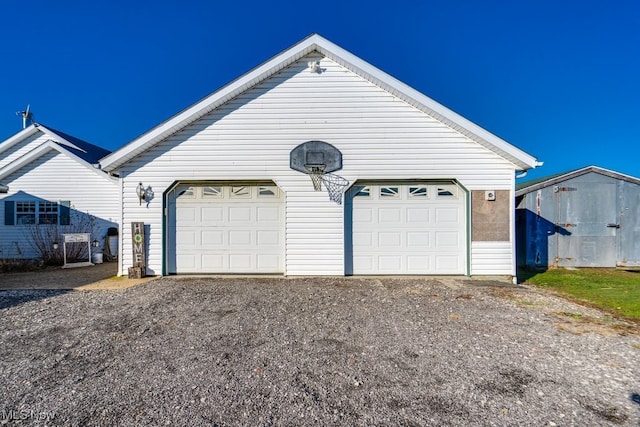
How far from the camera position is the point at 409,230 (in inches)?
299

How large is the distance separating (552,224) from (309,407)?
1024 cm

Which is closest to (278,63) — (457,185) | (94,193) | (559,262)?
(457,185)

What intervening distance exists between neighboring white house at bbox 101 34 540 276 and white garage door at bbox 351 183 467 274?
25mm

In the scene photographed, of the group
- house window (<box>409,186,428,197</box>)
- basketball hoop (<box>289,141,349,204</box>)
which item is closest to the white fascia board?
basketball hoop (<box>289,141,349,204</box>)

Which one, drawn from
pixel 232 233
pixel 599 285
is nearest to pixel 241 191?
pixel 232 233

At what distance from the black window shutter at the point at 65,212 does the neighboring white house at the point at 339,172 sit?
6148mm

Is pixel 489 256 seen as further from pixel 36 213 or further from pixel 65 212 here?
pixel 36 213

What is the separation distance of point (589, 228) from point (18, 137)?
77.3 feet

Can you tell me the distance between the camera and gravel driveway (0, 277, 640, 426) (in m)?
2.39

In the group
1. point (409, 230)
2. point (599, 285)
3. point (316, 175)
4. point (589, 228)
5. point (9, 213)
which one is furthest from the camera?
point (9, 213)

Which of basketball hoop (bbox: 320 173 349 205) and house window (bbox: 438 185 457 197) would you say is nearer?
basketball hoop (bbox: 320 173 349 205)

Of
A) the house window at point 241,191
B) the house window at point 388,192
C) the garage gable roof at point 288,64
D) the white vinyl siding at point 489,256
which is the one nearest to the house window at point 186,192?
the house window at point 241,191

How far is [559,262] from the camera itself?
31.1 ft

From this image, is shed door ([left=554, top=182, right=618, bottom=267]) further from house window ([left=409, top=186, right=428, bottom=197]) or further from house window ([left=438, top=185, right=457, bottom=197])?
house window ([left=409, top=186, right=428, bottom=197])
